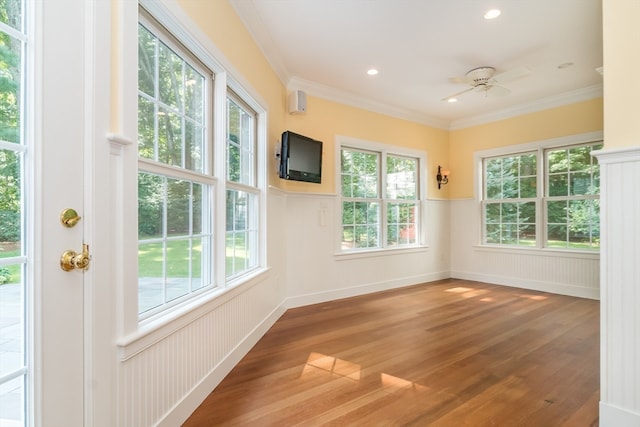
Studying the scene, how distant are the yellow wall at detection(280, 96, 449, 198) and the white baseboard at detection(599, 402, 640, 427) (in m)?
3.17

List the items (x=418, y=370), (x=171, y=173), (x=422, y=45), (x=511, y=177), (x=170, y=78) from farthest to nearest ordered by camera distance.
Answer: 1. (x=511, y=177)
2. (x=422, y=45)
3. (x=418, y=370)
4. (x=170, y=78)
5. (x=171, y=173)

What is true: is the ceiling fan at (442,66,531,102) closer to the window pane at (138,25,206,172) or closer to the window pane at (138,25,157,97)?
the window pane at (138,25,206,172)

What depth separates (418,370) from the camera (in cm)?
237

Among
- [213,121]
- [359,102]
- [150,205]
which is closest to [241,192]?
[213,121]

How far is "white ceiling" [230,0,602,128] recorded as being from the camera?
264 cm

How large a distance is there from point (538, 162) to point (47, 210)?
571 centimetres

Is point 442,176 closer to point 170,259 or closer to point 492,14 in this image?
Answer: point 492,14

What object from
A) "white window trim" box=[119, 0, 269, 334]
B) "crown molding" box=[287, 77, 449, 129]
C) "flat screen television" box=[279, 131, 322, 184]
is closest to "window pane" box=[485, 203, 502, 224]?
"crown molding" box=[287, 77, 449, 129]

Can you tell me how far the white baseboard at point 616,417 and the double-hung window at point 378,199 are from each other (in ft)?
10.3

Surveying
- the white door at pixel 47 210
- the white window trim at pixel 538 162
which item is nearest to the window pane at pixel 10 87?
the white door at pixel 47 210

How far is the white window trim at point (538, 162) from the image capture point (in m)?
4.40

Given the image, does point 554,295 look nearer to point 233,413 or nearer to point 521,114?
point 521,114

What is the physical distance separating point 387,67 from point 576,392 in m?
3.42

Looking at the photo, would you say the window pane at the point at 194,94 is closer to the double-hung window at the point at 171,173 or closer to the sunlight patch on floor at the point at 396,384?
the double-hung window at the point at 171,173
